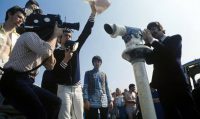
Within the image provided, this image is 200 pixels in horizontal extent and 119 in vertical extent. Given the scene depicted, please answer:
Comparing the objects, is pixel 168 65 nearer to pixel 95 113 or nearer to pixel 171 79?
pixel 171 79

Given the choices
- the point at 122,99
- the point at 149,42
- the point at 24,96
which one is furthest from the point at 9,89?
the point at 122,99

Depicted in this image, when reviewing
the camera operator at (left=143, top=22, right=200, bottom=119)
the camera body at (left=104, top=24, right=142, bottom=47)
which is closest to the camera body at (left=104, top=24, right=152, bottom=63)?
the camera body at (left=104, top=24, right=142, bottom=47)

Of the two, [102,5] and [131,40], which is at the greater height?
[102,5]

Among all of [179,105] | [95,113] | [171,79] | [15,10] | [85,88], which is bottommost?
[179,105]

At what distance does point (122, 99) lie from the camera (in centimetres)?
824

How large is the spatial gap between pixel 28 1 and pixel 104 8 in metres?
2.25

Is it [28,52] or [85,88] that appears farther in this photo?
[85,88]

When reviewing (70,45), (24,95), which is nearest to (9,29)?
(70,45)

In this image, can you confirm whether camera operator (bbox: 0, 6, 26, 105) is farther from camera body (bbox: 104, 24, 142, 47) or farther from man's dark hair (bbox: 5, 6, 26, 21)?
camera body (bbox: 104, 24, 142, 47)

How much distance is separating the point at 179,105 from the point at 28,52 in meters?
1.96

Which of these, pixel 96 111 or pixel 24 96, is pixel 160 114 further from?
pixel 24 96

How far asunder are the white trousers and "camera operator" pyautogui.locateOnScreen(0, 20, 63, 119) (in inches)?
35.9

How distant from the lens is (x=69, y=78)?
13.0 feet

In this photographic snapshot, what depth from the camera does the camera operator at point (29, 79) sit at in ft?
8.31
